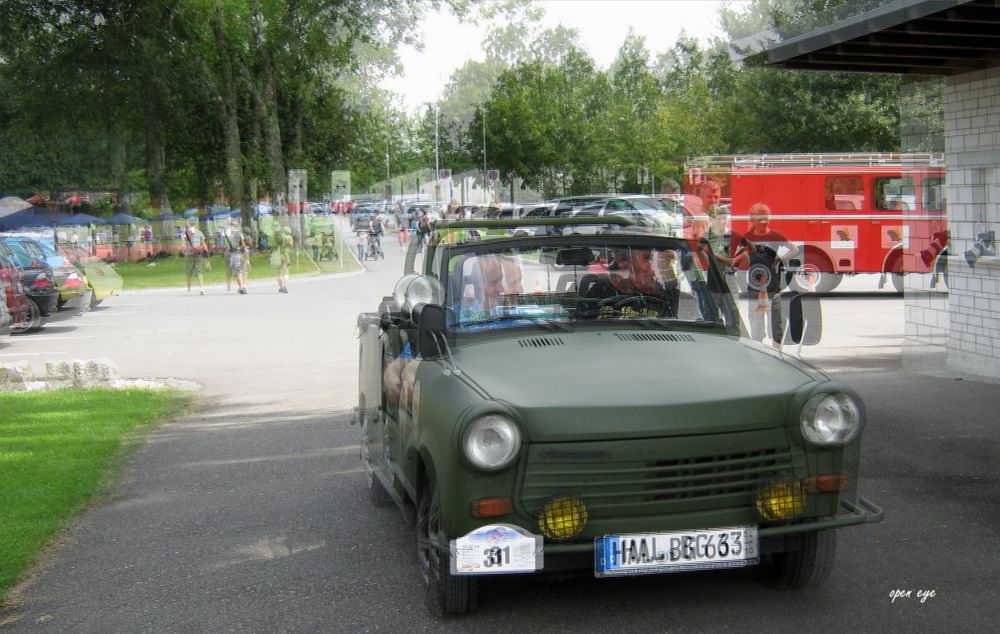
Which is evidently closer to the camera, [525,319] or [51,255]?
[525,319]

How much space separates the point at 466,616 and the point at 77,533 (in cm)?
301

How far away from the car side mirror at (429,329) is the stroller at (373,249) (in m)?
35.5

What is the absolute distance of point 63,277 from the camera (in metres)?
22.2

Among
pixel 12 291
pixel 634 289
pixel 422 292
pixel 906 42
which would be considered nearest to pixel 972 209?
pixel 906 42

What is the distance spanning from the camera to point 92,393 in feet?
41.5

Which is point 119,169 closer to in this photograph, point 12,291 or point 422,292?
point 12,291

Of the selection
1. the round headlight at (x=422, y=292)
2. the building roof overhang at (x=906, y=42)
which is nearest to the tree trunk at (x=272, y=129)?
the building roof overhang at (x=906, y=42)

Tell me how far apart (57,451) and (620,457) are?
6313 mm

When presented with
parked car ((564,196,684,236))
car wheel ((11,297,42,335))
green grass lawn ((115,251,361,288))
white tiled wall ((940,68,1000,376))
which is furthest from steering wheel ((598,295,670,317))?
green grass lawn ((115,251,361,288))

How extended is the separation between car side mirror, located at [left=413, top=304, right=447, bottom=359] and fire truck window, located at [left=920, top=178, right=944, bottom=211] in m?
9.55

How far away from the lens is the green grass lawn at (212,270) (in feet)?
109

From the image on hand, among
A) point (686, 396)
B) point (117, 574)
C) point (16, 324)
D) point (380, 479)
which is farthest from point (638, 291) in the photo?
point (16, 324)

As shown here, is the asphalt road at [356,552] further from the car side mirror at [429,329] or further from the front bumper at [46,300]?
the front bumper at [46,300]

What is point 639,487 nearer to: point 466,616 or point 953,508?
point 466,616
